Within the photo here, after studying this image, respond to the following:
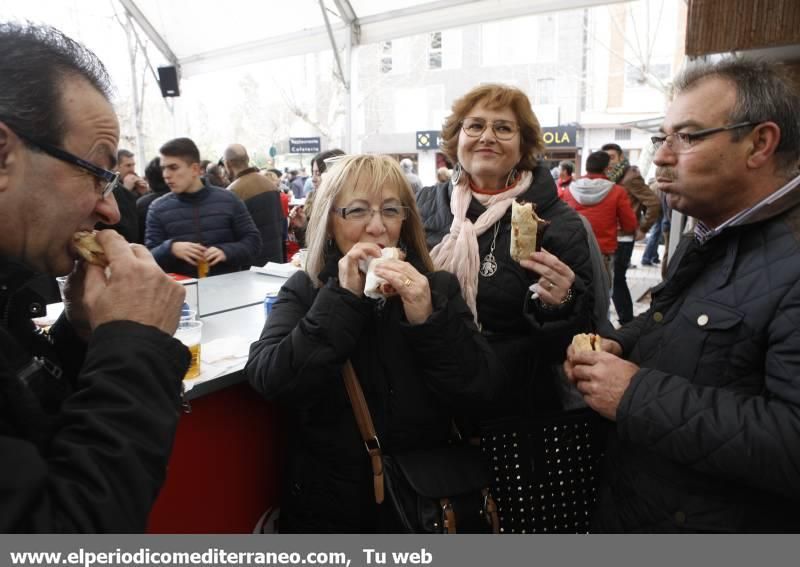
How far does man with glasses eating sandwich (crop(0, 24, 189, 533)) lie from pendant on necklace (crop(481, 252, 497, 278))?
4.85ft

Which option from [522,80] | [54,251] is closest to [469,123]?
[54,251]

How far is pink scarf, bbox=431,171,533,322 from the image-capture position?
7.79 feet

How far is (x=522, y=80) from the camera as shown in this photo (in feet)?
76.0

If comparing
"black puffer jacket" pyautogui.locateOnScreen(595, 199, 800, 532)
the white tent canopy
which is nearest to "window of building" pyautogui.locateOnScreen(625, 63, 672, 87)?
the white tent canopy

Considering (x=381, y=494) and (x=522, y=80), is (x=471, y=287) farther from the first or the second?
(x=522, y=80)

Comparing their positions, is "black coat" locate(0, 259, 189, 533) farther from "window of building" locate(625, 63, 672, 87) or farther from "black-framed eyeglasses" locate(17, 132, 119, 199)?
"window of building" locate(625, 63, 672, 87)

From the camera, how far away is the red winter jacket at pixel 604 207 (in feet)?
21.0

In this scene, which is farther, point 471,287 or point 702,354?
point 471,287

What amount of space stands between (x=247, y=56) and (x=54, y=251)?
10.9 m

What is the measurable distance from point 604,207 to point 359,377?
5.40m

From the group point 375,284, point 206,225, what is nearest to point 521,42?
point 206,225

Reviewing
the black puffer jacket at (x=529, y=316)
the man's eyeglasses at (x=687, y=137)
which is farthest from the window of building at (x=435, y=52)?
the man's eyeglasses at (x=687, y=137)

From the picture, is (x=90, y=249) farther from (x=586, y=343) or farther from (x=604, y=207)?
(x=604, y=207)

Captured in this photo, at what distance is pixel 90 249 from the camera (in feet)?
4.06
